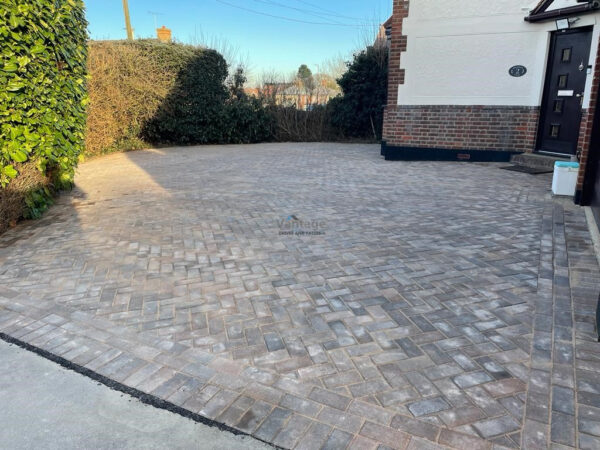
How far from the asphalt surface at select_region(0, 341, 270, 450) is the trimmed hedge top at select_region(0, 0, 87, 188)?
3.35 metres

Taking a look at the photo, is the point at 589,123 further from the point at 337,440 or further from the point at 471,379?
the point at 337,440

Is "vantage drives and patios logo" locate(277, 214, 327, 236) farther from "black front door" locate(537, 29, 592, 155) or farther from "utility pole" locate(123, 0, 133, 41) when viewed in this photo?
"utility pole" locate(123, 0, 133, 41)

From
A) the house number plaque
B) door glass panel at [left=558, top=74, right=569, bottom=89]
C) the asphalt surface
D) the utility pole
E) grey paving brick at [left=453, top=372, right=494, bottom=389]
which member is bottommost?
the asphalt surface

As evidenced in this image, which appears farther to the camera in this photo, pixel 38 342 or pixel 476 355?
pixel 38 342

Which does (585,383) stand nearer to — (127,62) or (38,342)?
(38,342)

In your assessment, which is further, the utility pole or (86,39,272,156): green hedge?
the utility pole

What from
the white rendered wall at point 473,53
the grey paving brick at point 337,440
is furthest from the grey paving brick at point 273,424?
the white rendered wall at point 473,53

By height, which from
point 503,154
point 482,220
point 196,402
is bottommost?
point 196,402

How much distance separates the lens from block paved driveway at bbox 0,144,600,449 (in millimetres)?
2113

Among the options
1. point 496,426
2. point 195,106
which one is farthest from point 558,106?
point 195,106

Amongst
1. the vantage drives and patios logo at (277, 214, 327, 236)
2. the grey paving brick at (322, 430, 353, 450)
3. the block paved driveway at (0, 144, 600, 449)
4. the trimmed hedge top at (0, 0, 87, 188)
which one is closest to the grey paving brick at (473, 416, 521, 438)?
the block paved driveway at (0, 144, 600, 449)

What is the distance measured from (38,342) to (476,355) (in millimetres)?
2718

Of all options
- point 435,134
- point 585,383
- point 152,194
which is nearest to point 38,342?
point 585,383

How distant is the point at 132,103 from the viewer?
12938mm
